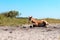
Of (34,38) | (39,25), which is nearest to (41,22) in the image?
(39,25)

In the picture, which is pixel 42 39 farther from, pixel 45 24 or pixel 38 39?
pixel 45 24

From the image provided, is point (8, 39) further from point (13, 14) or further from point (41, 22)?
point (13, 14)

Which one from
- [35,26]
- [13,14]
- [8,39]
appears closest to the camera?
[8,39]

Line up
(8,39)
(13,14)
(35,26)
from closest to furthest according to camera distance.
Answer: (8,39) → (35,26) → (13,14)

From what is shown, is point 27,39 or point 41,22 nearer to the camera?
point 27,39

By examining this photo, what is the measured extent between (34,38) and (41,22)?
7.02 m

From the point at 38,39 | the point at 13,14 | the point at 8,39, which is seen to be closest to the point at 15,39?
the point at 8,39

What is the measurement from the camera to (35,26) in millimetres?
18000

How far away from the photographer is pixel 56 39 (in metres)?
10.8

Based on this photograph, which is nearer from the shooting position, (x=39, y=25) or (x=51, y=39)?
(x=51, y=39)

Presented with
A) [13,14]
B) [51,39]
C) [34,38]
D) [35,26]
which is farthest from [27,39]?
[13,14]

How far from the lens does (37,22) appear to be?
1809cm

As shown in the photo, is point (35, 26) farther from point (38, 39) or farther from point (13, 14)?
point (13, 14)

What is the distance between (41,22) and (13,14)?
29.3m
